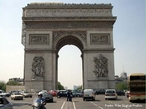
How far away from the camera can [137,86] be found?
2386 cm

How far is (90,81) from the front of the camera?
43.1m


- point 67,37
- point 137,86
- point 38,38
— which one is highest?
point 67,37

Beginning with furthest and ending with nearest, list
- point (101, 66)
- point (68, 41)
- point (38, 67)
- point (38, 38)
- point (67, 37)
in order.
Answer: point (68, 41) → point (67, 37) → point (38, 38) → point (101, 66) → point (38, 67)

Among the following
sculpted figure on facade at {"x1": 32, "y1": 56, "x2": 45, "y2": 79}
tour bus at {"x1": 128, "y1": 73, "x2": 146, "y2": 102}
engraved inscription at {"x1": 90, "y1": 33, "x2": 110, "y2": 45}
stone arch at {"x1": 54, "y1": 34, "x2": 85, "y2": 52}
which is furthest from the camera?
stone arch at {"x1": 54, "y1": 34, "x2": 85, "y2": 52}

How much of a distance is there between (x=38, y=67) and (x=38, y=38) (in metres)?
5.39

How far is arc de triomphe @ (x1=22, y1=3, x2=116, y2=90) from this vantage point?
43.4 meters

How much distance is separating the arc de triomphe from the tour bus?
18.9 m

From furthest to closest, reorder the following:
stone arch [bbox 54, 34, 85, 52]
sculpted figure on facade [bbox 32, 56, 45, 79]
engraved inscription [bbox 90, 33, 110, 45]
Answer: stone arch [bbox 54, 34, 85, 52] → engraved inscription [bbox 90, 33, 110, 45] → sculpted figure on facade [bbox 32, 56, 45, 79]

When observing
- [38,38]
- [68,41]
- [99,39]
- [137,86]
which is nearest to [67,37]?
[68,41]

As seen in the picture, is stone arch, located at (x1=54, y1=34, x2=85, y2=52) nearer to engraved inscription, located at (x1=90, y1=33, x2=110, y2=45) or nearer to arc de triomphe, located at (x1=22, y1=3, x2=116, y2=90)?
arc de triomphe, located at (x1=22, y1=3, x2=116, y2=90)

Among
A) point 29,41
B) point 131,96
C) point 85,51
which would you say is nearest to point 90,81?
point 85,51

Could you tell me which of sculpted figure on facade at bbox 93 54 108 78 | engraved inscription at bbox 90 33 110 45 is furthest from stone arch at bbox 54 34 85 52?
sculpted figure on facade at bbox 93 54 108 78

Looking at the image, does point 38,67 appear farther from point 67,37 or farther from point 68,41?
point 68,41

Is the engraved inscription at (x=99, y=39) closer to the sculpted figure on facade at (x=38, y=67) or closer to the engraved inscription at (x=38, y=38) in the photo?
the engraved inscription at (x=38, y=38)
